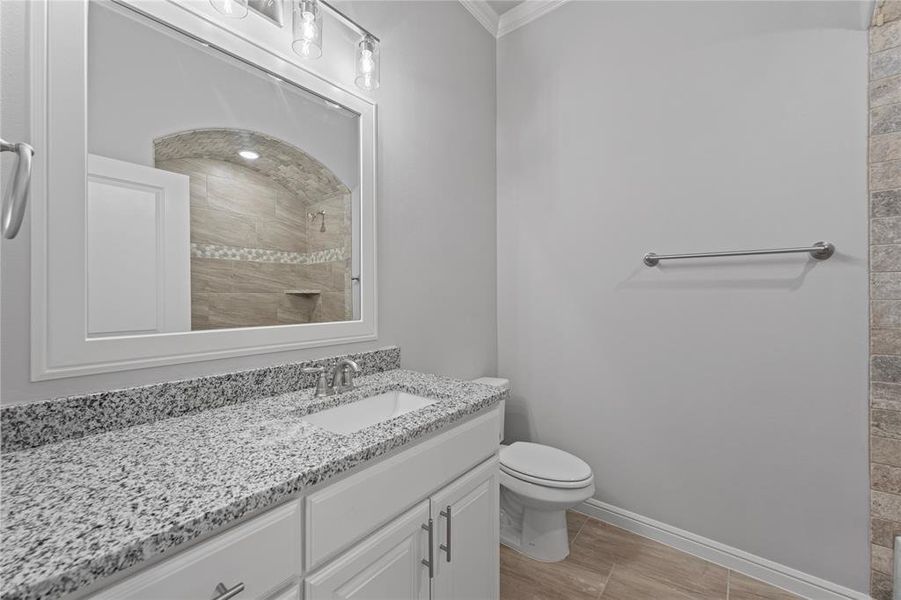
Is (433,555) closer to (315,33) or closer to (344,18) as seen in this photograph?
(315,33)

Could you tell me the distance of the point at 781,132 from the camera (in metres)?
1.53

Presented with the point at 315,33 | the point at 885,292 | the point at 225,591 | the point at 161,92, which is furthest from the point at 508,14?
the point at 225,591

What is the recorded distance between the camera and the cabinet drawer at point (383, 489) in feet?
2.48

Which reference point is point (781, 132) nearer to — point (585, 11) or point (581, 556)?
point (585, 11)

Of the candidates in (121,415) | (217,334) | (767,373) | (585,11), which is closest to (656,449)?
(767,373)

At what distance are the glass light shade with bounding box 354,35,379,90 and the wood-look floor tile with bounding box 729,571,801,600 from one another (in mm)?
2408

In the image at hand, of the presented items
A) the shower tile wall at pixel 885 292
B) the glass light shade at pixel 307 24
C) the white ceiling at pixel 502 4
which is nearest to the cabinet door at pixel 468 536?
the shower tile wall at pixel 885 292

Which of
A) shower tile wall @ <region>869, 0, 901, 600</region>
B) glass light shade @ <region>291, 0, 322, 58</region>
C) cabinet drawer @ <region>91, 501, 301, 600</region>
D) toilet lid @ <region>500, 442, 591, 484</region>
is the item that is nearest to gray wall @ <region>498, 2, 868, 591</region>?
shower tile wall @ <region>869, 0, 901, 600</region>

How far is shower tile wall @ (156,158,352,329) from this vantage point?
3.60ft

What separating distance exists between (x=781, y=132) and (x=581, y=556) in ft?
6.42

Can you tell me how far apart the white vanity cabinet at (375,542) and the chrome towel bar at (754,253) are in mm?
1102

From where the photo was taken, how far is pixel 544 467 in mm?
A: 1720

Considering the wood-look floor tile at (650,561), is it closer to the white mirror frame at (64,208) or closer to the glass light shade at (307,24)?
the white mirror frame at (64,208)

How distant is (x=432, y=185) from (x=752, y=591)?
2161mm
